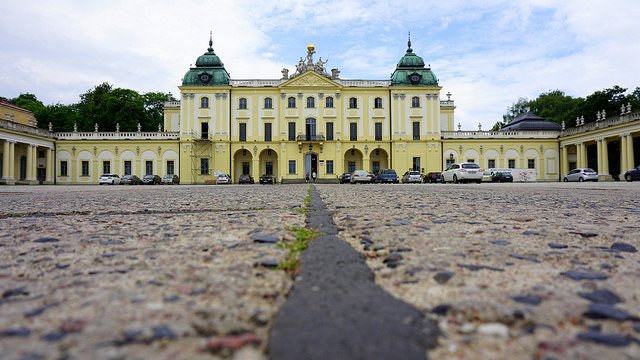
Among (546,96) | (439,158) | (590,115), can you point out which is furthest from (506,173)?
(546,96)

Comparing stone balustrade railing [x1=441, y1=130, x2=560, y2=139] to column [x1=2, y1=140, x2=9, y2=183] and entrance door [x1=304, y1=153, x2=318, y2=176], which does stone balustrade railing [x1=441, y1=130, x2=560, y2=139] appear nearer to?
entrance door [x1=304, y1=153, x2=318, y2=176]

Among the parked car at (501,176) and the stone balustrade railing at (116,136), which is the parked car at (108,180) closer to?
the stone balustrade railing at (116,136)

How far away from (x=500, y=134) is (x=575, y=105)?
22109 mm

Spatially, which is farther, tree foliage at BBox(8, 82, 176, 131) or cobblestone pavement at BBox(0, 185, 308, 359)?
tree foliage at BBox(8, 82, 176, 131)

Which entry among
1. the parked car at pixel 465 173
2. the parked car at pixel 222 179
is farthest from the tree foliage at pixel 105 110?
the parked car at pixel 465 173

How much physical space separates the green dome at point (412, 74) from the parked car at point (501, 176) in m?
13.1

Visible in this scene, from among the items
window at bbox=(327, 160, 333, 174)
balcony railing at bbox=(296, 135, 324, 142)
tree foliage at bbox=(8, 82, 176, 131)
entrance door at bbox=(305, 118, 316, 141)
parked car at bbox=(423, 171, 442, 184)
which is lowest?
parked car at bbox=(423, 171, 442, 184)

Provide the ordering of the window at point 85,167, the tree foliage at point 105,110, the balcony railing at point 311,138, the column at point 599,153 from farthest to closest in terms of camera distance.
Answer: the tree foliage at point 105,110 < the window at point 85,167 < the balcony railing at point 311,138 < the column at point 599,153

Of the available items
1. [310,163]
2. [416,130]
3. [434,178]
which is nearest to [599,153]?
[434,178]

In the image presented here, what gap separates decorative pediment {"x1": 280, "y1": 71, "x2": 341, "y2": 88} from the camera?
141 ft

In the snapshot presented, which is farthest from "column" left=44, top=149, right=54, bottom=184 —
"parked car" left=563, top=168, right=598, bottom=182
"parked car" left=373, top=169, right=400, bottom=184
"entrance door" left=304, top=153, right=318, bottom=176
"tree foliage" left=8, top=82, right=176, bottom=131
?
"parked car" left=563, top=168, right=598, bottom=182

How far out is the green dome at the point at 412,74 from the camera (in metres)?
44.2

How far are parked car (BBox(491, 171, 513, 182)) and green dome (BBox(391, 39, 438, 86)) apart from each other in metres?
13.1

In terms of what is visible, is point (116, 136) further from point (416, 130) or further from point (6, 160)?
point (416, 130)
